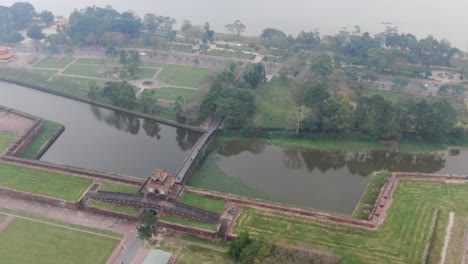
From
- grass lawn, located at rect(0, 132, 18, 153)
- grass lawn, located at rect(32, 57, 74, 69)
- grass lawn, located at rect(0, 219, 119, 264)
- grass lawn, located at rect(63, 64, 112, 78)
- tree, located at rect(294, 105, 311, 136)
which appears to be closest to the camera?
grass lawn, located at rect(0, 219, 119, 264)

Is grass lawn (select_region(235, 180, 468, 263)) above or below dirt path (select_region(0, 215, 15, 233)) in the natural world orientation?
above

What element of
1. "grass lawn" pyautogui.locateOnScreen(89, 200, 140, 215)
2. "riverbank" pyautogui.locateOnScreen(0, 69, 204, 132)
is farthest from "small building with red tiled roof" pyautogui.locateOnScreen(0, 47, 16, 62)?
"grass lawn" pyautogui.locateOnScreen(89, 200, 140, 215)

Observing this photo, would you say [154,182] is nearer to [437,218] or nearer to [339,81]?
[437,218]

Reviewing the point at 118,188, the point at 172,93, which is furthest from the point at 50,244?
the point at 172,93

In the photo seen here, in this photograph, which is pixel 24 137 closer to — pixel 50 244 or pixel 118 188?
pixel 118 188

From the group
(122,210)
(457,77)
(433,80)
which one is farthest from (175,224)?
(457,77)

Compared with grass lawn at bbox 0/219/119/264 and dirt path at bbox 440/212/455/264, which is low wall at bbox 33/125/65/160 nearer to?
grass lawn at bbox 0/219/119/264
